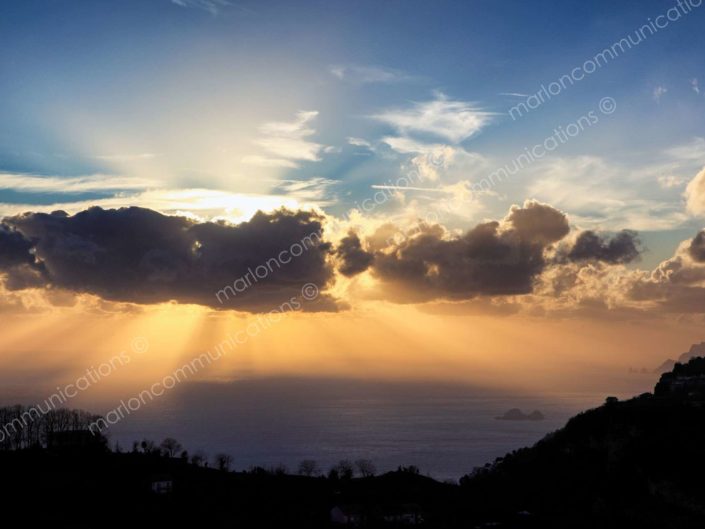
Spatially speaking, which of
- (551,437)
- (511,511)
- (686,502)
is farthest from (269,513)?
(551,437)

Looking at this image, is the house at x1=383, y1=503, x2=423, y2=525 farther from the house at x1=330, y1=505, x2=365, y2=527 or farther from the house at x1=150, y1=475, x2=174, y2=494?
the house at x1=150, y1=475, x2=174, y2=494

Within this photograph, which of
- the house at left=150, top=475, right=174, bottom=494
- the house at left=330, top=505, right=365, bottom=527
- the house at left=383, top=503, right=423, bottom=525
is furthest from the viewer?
the house at left=150, top=475, right=174, bottom=494

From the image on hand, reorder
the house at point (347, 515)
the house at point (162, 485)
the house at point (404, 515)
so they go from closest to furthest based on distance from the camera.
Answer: the house at point (404, 515) < the house at point (347, 515) < the house at point (162, 485)

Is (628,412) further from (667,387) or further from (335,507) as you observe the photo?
(335,507)

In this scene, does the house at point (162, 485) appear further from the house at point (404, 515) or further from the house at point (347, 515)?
the house at point (404, 515)

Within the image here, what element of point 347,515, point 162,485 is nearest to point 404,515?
point 347,515

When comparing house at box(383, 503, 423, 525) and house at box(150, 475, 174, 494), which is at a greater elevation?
house at box(150, 475, 174, 494)

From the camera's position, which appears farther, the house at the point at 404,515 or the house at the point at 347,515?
the house at the point at 347,515

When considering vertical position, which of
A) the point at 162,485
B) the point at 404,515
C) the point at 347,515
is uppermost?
the point at 162,485

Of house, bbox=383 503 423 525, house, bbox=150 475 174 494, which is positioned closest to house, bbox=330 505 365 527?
house, bbox=383 503 423 525

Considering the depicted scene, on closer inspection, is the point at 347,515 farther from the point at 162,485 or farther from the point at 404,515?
the point at 162,485

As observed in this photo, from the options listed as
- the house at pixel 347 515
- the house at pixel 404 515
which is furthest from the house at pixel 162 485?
the house at pixel 404 515

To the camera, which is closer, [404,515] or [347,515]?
[404,515]
